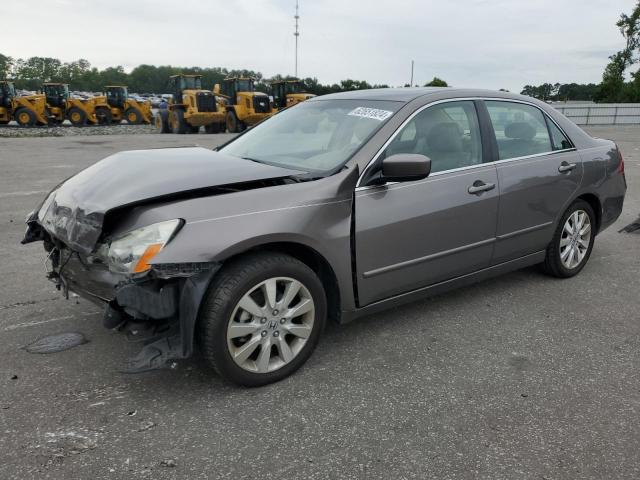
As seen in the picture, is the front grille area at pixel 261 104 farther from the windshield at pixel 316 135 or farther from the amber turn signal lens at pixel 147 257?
the amber turn signal lens at pixel 147 257

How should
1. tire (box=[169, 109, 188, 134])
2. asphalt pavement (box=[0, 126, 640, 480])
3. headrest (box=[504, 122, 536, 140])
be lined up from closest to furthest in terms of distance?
asphalt pavement (box=[0, 126, 640, 480]) < headrest (box=[504, 122, 536, 140]) < tire (box=[169, 109, 188, 134])

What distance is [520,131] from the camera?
3980mm

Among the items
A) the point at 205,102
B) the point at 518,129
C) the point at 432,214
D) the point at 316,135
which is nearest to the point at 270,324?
the point at 432,214

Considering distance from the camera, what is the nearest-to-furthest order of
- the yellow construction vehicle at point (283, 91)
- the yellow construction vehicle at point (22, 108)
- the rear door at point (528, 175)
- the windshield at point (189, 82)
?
1. the rear door at point (528, 175)
2. the windshield at point (189, 82)
3. the yellow construction vehicle at point (22, 108)
4. the yellow construction vehicle at point (283, 91)

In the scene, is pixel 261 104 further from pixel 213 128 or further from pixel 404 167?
pixel 404 167

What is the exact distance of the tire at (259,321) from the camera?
2.56 metres

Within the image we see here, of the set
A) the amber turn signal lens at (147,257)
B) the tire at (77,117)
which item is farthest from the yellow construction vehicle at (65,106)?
the amber turn signal lens at (147,257)

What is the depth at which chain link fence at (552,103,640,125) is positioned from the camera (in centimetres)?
2888

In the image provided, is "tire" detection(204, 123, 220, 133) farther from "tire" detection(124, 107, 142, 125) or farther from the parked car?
the parked car

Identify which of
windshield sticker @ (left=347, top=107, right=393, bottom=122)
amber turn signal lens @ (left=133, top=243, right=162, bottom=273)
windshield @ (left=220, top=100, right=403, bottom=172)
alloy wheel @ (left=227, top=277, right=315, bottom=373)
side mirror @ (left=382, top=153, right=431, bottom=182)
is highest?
windshield sticker @ (left=347, top=107, right=393, bottom=122)

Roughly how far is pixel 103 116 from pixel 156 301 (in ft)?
100

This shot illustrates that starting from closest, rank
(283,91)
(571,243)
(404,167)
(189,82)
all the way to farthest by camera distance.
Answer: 1. (404,167)
2. (571,243)
3. (189,82)
4. (283,91)

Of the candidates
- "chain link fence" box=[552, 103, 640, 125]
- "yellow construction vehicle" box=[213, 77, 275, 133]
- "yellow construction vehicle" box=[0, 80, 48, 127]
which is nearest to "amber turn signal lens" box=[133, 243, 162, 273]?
"yellow construction vehicle" box=[213, 77, 275, 133]

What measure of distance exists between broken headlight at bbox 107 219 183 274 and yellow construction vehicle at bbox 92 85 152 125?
99.1 ft
